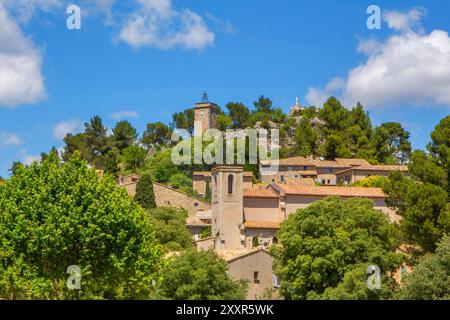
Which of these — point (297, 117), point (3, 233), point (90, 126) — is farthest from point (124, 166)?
point (3, 233)

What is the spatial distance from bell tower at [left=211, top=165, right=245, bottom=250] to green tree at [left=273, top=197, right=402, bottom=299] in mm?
20563

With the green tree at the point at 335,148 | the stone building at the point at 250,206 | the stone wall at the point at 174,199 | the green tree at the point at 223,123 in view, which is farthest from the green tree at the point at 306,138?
the stone building at the point at 250,206

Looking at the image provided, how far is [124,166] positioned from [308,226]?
61.6m

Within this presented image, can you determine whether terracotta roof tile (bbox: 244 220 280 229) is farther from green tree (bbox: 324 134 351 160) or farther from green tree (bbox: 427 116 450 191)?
green tree (bbox: 324 134 351 160)

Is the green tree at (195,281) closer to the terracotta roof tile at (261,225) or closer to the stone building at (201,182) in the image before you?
the terracotta roof tile at (261,225)

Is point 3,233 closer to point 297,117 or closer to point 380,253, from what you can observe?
point 380,253

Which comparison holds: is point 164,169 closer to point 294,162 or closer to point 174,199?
point 174,199

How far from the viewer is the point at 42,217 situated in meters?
32.6

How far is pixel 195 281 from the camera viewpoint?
100ft

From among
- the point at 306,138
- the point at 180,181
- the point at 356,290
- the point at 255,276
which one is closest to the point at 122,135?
the point at 180,181

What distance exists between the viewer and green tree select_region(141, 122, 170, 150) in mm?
116625
